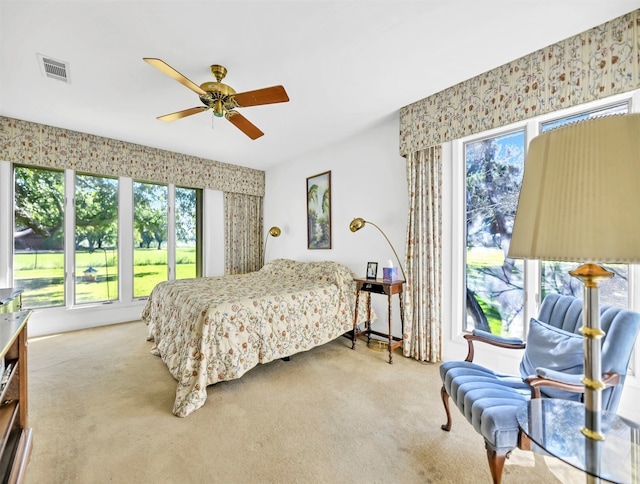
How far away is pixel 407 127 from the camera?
3023 mm

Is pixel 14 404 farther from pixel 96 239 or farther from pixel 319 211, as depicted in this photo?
pixel 319 211

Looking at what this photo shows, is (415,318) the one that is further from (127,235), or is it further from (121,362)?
(127,235)

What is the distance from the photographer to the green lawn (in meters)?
3.74

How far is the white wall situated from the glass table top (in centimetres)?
221

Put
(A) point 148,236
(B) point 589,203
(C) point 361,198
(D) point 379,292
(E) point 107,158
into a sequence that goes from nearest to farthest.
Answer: (B) point 589,203 < (D) point 379,292 < (C) point 361,198 < (E) point 107,158 < (A) point 148,236

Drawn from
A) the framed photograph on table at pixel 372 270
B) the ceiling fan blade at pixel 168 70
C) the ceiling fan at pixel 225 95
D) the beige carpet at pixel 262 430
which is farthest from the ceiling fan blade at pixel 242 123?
the beige carpet at pixel 262 430

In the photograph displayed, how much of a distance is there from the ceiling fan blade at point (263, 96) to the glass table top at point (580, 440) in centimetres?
236

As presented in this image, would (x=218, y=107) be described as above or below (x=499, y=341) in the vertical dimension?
above

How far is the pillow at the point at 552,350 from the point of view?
154 cm

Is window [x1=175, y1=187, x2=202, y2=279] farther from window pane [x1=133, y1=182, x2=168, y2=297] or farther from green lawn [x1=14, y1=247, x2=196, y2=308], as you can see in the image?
window pane [x1=133, y1=182, x2=168, y2=297]

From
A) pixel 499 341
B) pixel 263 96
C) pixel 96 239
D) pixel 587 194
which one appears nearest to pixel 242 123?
pixel 263 96

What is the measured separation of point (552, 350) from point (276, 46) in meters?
2.75

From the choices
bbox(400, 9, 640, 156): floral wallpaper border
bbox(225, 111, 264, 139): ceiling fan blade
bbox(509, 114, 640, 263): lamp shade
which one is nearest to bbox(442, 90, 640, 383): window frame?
bbox(400, 9, 640, 156): floral wallpaper border

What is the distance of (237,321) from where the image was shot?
94.6 inches
